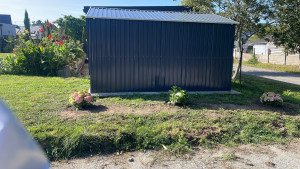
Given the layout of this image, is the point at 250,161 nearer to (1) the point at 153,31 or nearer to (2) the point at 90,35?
(1) the point at 153,31

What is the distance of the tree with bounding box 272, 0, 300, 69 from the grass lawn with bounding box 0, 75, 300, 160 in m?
4.55

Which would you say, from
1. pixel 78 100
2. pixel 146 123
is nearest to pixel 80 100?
pixel 78 100

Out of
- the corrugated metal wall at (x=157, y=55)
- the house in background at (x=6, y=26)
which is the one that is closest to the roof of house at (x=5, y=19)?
the house in background at (x=6, y=26)

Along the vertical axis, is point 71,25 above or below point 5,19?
below

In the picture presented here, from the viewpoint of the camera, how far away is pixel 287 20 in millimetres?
9648

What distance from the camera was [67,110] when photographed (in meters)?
5.24

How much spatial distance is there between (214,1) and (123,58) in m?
5.94

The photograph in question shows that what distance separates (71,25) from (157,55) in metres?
20.2

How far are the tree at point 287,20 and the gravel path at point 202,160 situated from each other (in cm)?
751

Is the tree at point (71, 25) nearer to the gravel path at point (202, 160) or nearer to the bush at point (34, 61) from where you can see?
the bush at point (34, 61)

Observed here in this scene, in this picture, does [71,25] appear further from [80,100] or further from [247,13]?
[80,100]

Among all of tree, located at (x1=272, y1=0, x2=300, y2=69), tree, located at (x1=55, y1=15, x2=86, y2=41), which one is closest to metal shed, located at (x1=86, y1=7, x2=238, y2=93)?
tree, located at (x1=272, y1=0, x2=300, y2=69)

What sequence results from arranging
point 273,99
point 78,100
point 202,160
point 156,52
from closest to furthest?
point 202,160 < point 78,100 < point 273,99 < point 156,52

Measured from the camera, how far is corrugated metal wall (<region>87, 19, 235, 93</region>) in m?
6.82
